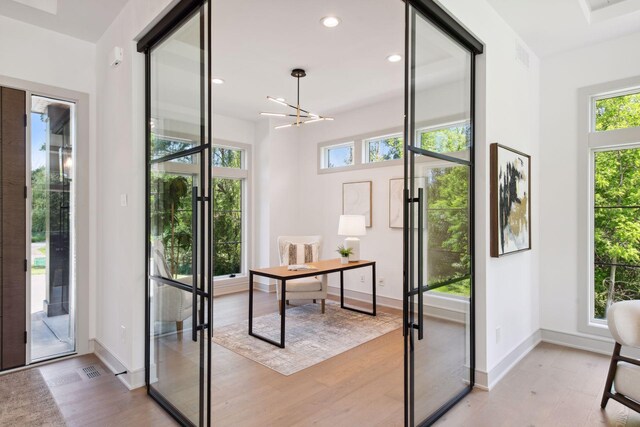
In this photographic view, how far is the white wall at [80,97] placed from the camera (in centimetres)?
325

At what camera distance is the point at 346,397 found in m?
2.73

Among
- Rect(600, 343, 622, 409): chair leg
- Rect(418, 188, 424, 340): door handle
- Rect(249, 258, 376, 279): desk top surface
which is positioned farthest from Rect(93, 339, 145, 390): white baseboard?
Rect(600, 343, 622, 409): chair leg

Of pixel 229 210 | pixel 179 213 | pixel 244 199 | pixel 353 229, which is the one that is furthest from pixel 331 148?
pixel 179 213

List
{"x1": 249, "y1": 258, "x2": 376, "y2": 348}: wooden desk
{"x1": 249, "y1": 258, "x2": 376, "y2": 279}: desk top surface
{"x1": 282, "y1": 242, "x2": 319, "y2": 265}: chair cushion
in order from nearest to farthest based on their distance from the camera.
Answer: {"x1": 249, "y1": 258, "x2": 376, "y2": 348}: wooden desk < {"x1": 249, "y1": 258, "x2": 376, "y2": 279}: desk top surface < {"x1": 282, "y1": 242, "x2": 319, "y2": 265}: chair cushion

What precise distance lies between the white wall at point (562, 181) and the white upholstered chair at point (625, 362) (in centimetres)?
137

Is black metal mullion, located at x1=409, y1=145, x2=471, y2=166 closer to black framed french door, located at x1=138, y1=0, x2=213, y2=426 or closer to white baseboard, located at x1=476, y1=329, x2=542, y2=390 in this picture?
black framed french door, located at x1=138, y1=0, x2=213, y2=426

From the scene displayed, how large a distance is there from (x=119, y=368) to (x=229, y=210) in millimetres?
3811

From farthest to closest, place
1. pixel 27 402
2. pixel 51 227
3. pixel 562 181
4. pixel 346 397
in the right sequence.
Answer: pixel 562 181, pixel 51 227, pixel 346 397, pixel 27 402

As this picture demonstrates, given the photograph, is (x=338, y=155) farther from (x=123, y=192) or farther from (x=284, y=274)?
(x=123, y=192)

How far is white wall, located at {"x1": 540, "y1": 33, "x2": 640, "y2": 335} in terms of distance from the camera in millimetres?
3709

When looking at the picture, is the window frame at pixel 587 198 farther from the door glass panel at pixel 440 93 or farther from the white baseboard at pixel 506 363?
the door glass panel at pixel 440 93

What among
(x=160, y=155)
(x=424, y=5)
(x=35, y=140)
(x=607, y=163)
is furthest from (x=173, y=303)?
(x=607, y=163)

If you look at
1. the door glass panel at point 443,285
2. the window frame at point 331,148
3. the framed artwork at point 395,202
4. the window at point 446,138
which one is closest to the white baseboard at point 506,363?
the door glass panel at point 443,285

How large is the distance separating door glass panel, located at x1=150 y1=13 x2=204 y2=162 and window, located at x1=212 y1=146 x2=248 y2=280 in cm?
357
